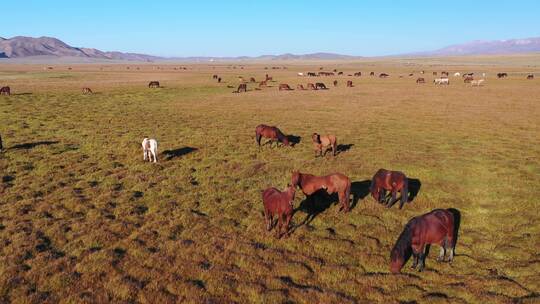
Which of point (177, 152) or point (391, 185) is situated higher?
point (391, 185)

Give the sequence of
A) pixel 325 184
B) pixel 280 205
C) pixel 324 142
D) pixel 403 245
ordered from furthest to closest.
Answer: pixel 324 142, pixel 325 184, pixel 280 205, pixel 403 245

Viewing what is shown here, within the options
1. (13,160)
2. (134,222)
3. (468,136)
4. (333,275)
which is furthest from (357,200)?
(13,160)

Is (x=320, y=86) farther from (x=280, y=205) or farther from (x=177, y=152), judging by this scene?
(x=280, y=205)

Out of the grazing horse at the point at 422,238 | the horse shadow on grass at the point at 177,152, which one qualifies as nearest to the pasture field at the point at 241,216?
the horse shadow on grass at the point at 177,152

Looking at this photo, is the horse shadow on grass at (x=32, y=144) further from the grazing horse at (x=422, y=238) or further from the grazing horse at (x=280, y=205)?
the grazing horse at (x=422, y=238)

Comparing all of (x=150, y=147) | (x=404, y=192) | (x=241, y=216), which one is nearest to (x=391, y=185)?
(x=404, y=192)

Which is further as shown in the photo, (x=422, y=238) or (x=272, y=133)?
(x=272, y=133)

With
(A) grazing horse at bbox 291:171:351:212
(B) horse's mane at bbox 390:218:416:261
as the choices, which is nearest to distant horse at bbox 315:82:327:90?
(A) grazing horse at bbox 291:171:351:212

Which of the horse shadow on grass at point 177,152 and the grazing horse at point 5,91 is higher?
the grazing horse at point 5,91
